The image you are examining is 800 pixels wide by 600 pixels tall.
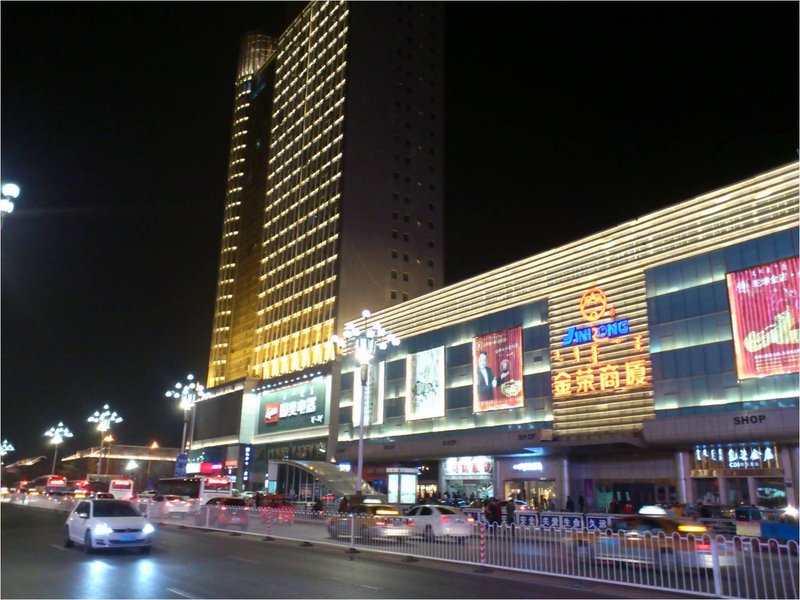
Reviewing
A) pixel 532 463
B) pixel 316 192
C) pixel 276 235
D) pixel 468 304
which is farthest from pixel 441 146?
pixel 532 463

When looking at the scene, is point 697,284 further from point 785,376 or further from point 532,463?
point 532,463

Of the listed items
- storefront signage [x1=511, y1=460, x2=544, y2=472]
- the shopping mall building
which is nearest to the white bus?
the shopping mall building

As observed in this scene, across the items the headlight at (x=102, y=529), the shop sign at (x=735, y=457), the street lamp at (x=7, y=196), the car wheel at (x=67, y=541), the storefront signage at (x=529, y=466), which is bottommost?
the car wheel at (x=67, y=541)

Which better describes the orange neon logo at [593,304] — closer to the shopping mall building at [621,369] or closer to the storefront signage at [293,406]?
the shopping mall building at [621,369]

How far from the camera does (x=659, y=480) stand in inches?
1428

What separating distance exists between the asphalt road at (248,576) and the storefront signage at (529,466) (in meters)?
25.9

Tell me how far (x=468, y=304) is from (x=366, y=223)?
3082 cm

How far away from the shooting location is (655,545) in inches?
545

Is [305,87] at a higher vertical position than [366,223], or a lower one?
higher

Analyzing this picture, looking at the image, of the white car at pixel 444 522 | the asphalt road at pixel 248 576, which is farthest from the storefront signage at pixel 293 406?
the asphalt road at pixel 248 576

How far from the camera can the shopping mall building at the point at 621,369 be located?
3138 cm

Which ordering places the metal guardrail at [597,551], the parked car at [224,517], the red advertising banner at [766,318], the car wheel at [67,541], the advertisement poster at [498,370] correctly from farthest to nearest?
the advertisement poster at [498,370], the red advertising banner at [766,318], the parked car at [224,517], the car wheel at [67,541], the metal guardrail at [597,551]

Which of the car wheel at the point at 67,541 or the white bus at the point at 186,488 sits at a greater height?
the white bus at the point at 186,488

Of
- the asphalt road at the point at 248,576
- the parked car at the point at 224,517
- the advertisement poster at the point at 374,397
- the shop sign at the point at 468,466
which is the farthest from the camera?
the advertisement poster at the point at 374,397
